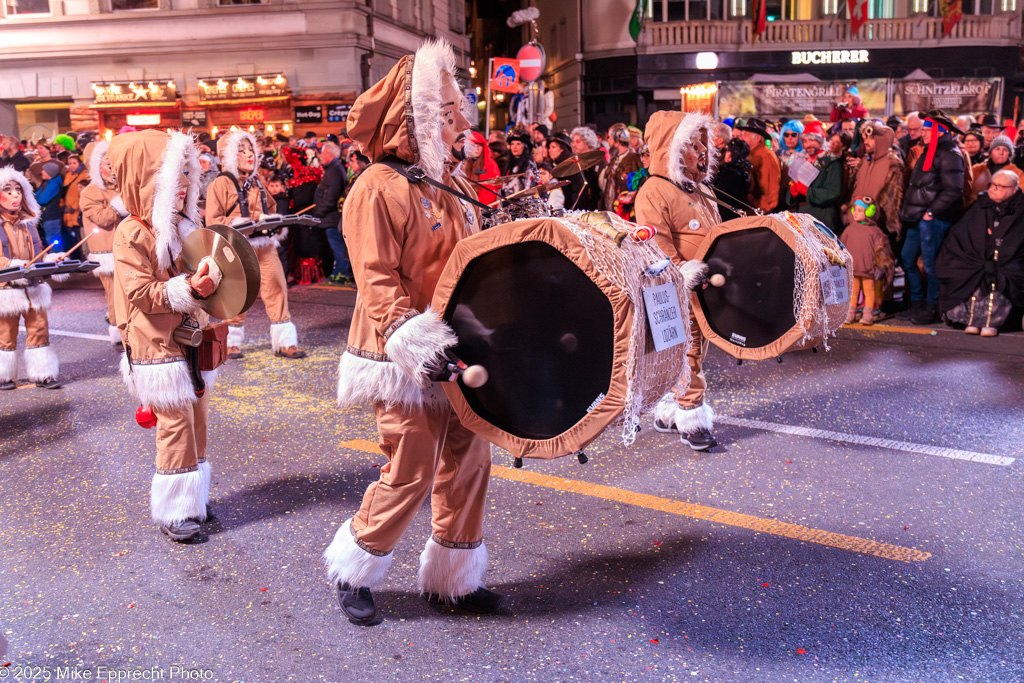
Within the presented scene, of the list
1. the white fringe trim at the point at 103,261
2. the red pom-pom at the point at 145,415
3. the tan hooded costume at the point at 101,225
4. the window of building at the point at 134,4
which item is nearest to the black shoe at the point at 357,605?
the red pom-pom at the point at 145,415

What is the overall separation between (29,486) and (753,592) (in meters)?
4.32

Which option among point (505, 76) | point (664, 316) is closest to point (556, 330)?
point (664, 316)

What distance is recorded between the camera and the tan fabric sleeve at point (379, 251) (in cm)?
304

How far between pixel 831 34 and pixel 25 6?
93.5ft

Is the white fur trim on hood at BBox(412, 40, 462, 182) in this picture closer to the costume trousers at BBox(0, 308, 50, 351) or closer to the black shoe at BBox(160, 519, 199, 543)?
the black shoe at BBox(160, 519, 199, 543)

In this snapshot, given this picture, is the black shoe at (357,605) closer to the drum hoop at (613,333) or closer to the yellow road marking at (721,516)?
the drum hoop at (613,333)

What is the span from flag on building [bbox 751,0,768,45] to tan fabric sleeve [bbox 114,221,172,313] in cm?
2975

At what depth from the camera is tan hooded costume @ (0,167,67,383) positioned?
7406 mm

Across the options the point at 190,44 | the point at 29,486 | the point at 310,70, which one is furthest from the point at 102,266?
the point at 190,44

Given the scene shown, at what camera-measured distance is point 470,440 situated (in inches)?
135

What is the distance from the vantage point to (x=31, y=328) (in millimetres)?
7609

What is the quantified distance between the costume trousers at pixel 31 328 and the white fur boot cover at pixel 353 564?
549cm

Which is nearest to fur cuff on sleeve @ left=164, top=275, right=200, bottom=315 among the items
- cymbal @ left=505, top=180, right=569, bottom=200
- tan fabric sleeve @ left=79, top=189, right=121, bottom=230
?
cymbal @ left=505, top=180, right=569, bottom=200

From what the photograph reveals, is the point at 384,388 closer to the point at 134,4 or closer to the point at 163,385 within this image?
the point at 163,385
